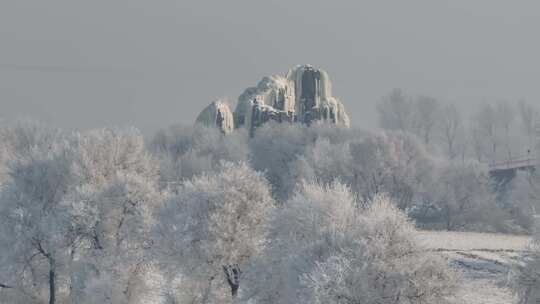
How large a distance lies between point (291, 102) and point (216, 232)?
8427 centimetres

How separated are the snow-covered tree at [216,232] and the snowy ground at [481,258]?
423 inches

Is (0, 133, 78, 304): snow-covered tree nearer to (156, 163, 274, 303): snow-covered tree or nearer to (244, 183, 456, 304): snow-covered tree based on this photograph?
(156, 163, 274, 303): snow-covered tree

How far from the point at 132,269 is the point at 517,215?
217 ft

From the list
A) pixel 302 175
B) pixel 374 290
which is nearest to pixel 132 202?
pixel 374 290

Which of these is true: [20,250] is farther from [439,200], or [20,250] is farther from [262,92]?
[262,92]

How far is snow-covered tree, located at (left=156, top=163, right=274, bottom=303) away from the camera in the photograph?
39250mm

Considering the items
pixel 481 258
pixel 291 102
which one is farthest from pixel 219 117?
pixel 481 258

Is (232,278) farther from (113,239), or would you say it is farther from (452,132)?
(452,132)

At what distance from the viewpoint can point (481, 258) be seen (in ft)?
199

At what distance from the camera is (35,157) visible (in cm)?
5412

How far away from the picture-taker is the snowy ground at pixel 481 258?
45938 mm

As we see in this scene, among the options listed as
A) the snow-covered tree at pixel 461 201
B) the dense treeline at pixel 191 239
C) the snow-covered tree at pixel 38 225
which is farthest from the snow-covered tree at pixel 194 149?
the snow-covered tree at pixel 38 225

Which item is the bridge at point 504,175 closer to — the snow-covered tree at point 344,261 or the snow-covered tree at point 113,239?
the snow-covered tree at point 113,239

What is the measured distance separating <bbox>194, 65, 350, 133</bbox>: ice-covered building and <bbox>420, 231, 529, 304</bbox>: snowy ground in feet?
151
